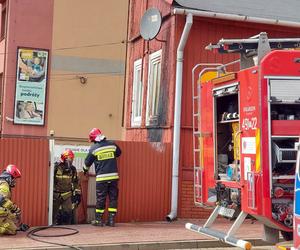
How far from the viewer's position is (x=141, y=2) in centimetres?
1525

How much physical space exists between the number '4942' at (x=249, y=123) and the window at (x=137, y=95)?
7.28 metres

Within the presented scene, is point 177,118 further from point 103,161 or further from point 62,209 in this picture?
point 62,209

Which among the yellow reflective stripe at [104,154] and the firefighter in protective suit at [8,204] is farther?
the yellow reflective stripe at [104,154]

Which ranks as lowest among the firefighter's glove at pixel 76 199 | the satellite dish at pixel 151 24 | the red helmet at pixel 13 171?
the firefighter's glove at pixel 76 199

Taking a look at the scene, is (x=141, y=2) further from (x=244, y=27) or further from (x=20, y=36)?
(x=20, y=36)

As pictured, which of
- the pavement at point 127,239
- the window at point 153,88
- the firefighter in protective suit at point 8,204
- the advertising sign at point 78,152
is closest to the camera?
the pavement at point 127,239

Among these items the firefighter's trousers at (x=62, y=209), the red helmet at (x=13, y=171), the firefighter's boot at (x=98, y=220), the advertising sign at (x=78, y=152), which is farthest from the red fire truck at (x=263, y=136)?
the advertising sign at (x=78, y=152)

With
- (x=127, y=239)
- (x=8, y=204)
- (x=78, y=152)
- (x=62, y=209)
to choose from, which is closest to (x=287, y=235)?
(x=127, y=239)

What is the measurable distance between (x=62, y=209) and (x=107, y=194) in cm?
99

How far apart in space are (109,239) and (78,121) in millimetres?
12852

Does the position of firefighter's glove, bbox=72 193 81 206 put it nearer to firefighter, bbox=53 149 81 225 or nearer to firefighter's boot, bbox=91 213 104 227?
firefighter, bbox=53 149 81 225

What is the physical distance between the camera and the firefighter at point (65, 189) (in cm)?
1127

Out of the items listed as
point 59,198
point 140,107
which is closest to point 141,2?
point 140,107

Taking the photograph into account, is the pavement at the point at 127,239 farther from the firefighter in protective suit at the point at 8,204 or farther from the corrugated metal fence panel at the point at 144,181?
the corrugated metal fence panel at the point at 144,181
